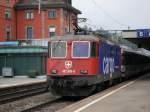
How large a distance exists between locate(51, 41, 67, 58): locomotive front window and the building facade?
60252mm

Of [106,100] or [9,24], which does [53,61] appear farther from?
[9,24]

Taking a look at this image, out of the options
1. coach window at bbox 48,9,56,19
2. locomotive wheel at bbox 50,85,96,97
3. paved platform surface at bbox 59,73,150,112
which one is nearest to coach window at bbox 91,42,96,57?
locomotive wheel at bbox 50,85,96,97

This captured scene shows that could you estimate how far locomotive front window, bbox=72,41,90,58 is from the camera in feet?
71.8

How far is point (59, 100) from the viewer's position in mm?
22547

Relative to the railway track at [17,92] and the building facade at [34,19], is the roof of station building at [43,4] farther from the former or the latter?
the railway track at [17,92]

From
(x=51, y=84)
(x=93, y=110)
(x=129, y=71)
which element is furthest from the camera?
(x=129, y=71)

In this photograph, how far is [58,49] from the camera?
22.2 m

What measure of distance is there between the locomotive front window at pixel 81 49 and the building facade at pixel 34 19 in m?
60.5

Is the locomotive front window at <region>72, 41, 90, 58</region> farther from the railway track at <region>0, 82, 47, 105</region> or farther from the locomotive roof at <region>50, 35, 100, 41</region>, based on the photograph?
the railway track at <region>0, 82, 47, 105</region>

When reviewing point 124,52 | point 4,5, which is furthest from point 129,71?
point 4,5

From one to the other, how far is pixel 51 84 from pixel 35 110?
3097mm

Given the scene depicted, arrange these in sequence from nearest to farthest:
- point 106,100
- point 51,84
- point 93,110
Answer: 1. point 93,110
2. point 106,100
3. point 51,84

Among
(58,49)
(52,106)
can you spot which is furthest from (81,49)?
(52,106)

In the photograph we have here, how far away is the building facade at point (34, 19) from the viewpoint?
275 feet
